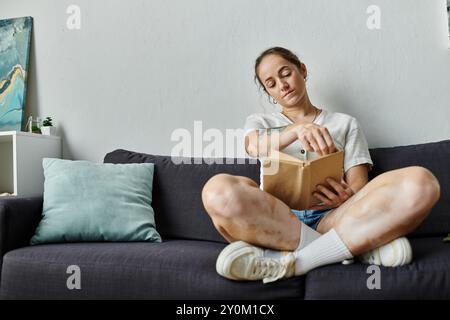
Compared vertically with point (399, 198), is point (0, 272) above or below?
below

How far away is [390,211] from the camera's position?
1102mm

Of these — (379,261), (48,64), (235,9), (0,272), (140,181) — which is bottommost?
(0,272)

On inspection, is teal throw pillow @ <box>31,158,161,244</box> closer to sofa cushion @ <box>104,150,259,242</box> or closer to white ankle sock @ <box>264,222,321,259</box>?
sofa cushion @ <box>104,150,259,242</box>

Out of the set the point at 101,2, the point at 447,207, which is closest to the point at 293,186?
the point at 447,207

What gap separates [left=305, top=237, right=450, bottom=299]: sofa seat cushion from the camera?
3.45 ft

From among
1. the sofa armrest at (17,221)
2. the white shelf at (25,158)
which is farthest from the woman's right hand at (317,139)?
the white shelf at (25,158)

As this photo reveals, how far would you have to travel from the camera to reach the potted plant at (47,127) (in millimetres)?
2100

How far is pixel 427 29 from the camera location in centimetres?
184

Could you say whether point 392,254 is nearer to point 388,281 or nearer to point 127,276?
point 388,281

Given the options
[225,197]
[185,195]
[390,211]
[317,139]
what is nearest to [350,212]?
[390,211]

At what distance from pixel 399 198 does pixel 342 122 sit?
57 cm

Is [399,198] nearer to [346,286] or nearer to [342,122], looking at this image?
[346,286]

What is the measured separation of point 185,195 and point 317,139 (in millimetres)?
619

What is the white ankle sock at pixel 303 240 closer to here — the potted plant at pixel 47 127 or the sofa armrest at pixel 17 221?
the sofa armrest at pixel 17 221
